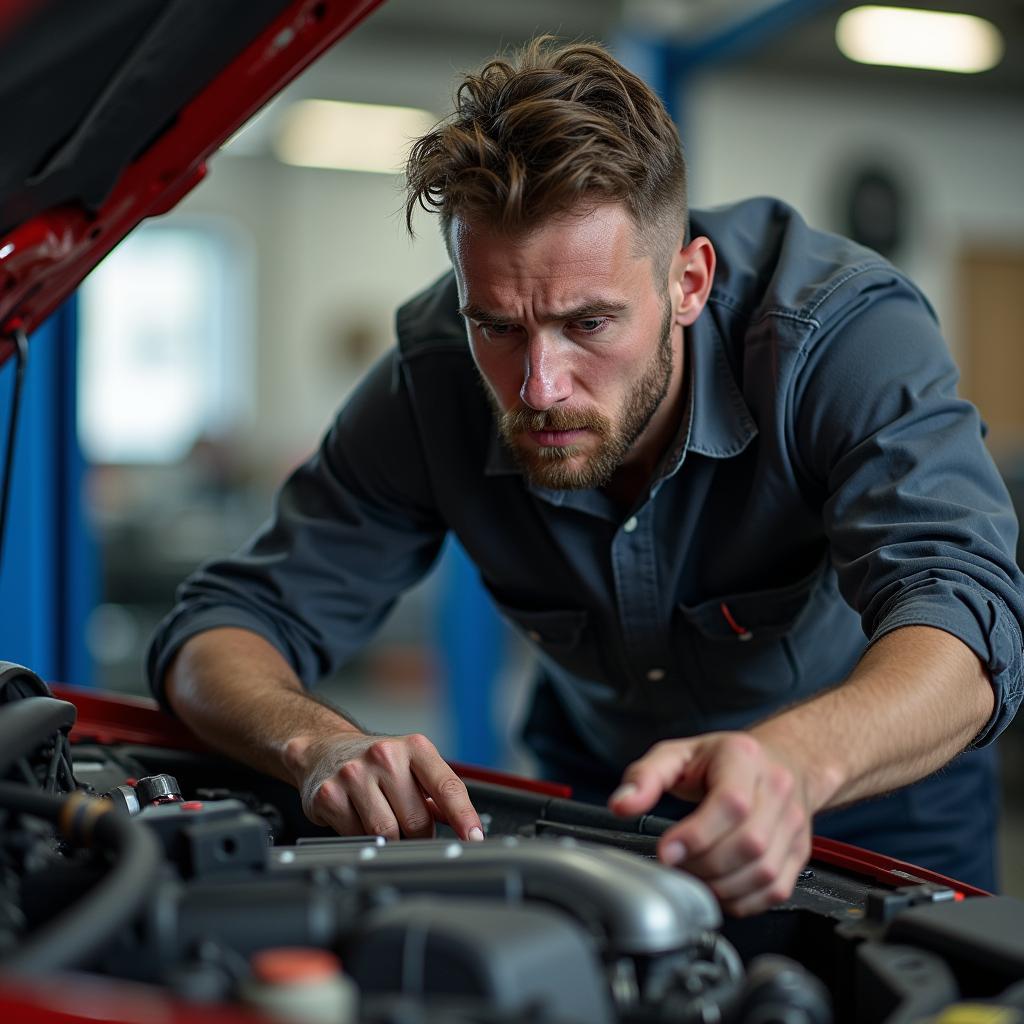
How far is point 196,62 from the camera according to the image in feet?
3.54

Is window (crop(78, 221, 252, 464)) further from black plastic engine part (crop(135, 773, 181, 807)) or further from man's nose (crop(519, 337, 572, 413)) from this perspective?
black plastic engine part (crop(135, 773, 181, 807))

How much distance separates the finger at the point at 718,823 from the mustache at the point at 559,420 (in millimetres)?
509

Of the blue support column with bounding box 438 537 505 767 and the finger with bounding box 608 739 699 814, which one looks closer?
the finger with bounding box 608 739 699 814

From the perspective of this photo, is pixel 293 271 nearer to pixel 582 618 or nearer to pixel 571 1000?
pixel 582 618

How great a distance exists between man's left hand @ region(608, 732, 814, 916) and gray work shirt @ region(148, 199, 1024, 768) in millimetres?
285

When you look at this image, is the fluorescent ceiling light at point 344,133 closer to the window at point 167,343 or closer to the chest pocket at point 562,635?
the window at point 167,343

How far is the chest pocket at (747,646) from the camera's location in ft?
4.54

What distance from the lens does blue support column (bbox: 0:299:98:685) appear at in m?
2.79

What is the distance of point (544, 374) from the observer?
1.19m

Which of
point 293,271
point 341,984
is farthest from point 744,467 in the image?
point 293,271

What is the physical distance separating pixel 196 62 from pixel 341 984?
80cm

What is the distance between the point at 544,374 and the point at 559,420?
0.18 ft

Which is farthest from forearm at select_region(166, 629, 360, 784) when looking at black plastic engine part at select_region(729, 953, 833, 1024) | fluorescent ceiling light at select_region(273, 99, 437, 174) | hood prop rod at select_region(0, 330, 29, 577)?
fluorescent ceiling light at select_region(273, 99, 437, 174)

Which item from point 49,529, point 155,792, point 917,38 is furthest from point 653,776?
point 917,38
